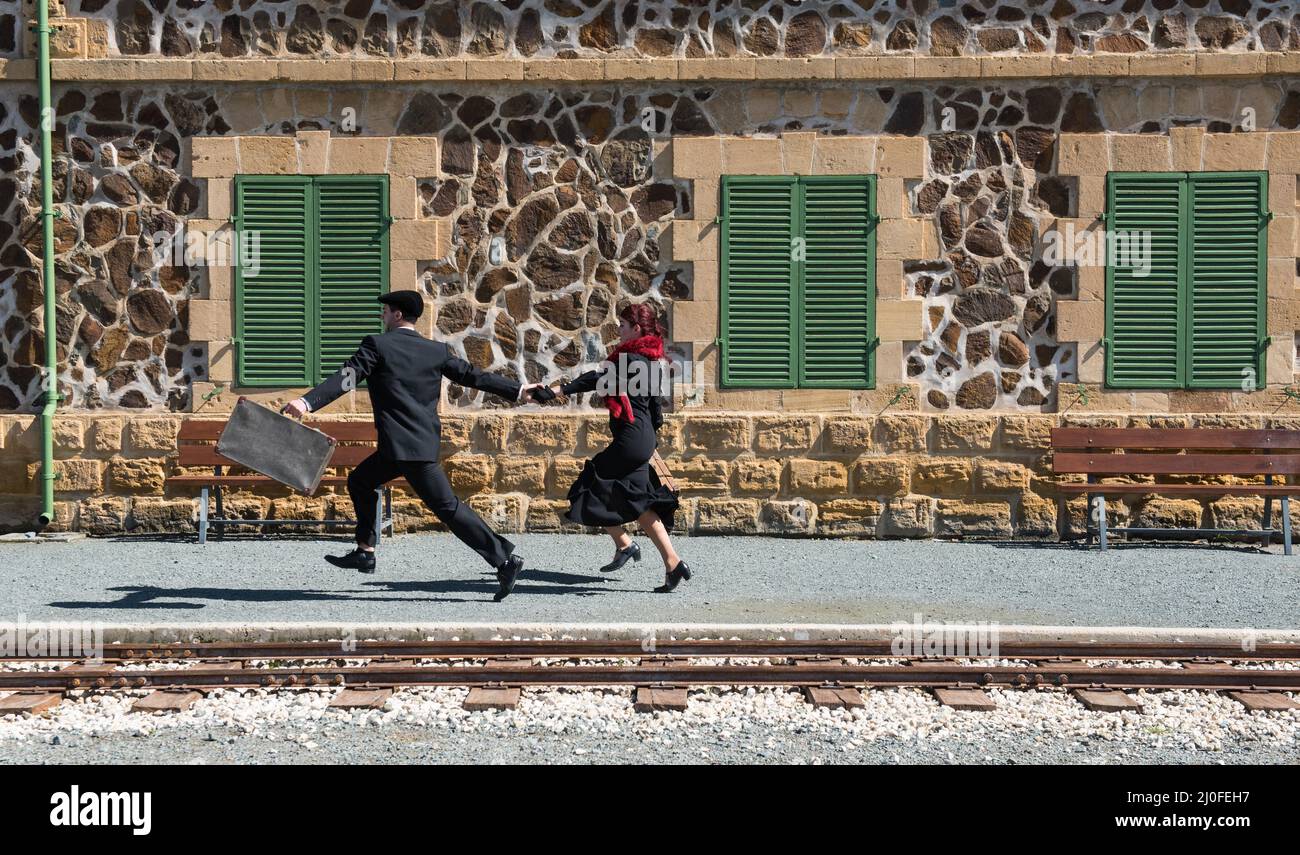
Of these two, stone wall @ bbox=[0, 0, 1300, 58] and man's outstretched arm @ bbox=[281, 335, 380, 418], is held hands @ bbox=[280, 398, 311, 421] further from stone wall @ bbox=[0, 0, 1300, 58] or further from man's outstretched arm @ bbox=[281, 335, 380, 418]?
stone wall @ bbox=[0, 0, 1300, 58]

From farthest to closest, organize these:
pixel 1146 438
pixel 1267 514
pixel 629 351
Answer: pixel 1146 438 → pixel 1267 514 → pixel 629 351

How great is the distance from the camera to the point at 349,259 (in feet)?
39.3

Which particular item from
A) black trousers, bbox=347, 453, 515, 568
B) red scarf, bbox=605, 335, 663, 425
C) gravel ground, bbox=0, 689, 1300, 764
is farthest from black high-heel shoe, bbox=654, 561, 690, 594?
gravel ground, bbox=0, 689, 1300, 764

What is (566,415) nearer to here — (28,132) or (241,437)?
(241,437)

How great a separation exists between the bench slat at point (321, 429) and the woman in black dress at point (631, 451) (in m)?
3.19

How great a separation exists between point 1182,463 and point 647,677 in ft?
20.2

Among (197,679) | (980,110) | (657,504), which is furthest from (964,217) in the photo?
(197,679)

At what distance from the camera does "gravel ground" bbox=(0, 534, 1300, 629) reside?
26.7 ft

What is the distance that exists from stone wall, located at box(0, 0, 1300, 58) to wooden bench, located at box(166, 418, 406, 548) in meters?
3.03

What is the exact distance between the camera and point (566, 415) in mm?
11906

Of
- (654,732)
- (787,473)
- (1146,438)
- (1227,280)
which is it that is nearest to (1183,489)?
(1146,438)

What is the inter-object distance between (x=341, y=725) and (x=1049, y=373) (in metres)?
7.62
